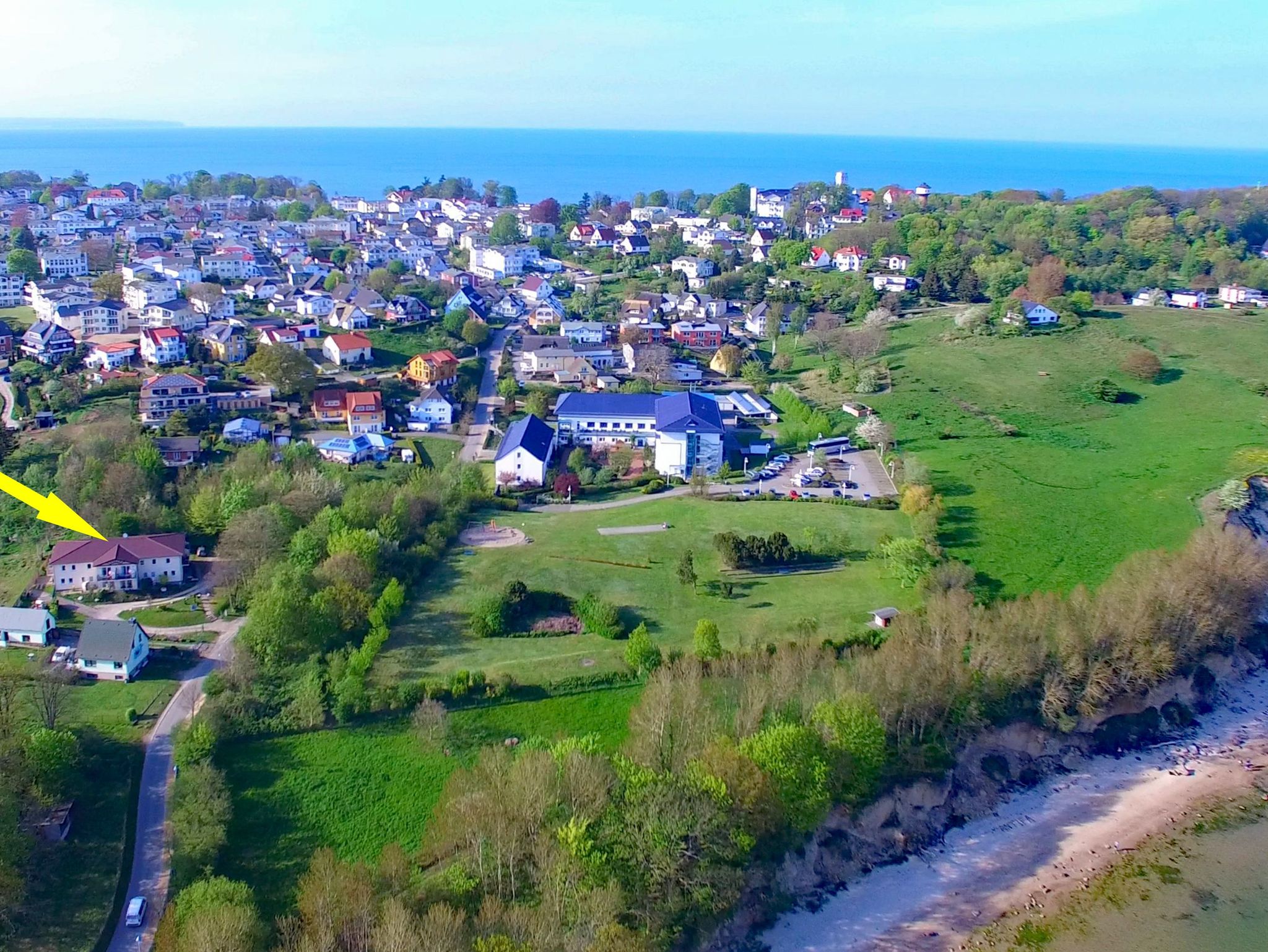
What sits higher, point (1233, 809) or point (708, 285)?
point (708, 285)

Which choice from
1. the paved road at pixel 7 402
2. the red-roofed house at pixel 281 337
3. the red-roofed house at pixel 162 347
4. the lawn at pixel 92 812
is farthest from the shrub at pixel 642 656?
the red-roofed house at pixel 162 347

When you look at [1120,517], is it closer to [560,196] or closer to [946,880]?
[946,880]

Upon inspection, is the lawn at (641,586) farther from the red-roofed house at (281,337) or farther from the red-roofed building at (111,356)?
the red-roofed building at (111,356)

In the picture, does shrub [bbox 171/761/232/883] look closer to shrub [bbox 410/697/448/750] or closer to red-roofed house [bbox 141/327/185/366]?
shrub [bbox 410/697/448/750]

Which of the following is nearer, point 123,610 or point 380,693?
point 380,693

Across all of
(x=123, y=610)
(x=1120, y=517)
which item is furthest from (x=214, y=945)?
(x=1120, y=517)

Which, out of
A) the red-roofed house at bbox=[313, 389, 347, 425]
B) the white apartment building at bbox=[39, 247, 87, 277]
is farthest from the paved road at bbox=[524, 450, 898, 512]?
the white apartment building at bbox=[39, 247, 87, 277]
